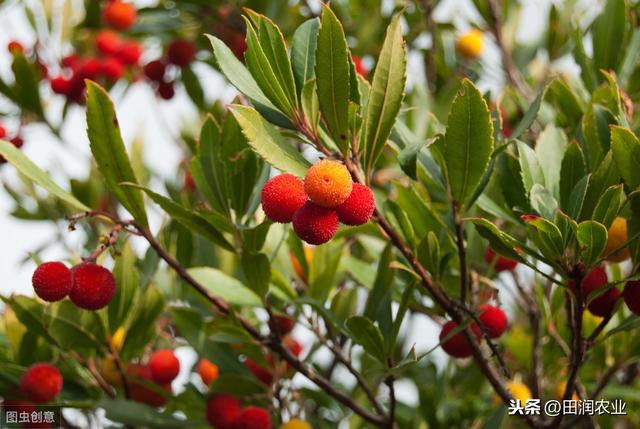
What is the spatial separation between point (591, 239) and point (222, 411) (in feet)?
2.83

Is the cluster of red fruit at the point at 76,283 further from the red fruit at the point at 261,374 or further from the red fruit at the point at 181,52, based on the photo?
the red fruit at the point at 181,52

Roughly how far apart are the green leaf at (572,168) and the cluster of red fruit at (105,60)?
5.64 feet

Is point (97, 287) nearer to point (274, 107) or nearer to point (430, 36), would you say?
point (274, 107)

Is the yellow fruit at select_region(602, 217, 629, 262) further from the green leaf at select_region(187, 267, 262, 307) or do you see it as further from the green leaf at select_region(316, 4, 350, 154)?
the green leaf at select_region(187, 267, 262, 307)

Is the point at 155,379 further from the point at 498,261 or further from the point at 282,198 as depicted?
the point at 282,198

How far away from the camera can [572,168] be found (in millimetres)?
1196

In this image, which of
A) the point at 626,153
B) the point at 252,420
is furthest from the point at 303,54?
the point at 252,420

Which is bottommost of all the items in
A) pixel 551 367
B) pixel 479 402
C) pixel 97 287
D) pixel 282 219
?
pixel 479 402

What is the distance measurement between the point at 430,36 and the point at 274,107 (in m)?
1.45

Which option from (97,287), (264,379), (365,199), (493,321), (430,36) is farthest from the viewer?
(430,36)

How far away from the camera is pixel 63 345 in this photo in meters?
1.58

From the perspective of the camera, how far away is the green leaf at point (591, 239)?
103 cm

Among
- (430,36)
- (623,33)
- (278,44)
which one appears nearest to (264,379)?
(278,44)

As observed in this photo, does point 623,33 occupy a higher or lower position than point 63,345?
higher
